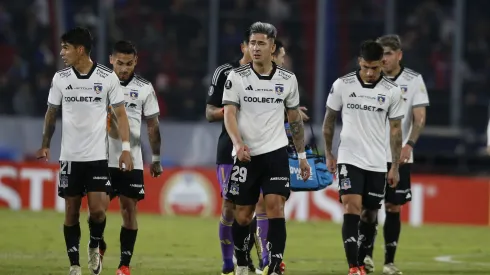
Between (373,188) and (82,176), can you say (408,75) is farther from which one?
(82,176)

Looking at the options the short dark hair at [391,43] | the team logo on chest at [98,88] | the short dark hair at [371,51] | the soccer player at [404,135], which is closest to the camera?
the team logo on chest at [98,88]

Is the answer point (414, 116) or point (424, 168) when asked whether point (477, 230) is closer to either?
point (424, 168)

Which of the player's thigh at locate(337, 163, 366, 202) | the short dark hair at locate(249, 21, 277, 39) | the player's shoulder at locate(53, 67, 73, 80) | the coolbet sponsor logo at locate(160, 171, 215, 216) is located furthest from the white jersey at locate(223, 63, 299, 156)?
the coolbet sponsor logo at locate(160, 171, 215, 216)

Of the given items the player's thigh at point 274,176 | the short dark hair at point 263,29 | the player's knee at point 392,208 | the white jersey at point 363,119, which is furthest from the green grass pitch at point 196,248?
the short dark hair at point 263,29

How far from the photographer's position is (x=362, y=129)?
1206 cm

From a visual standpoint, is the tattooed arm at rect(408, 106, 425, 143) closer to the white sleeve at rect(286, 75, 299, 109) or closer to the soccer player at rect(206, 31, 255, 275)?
the soccer player at rect(206, 31, 255, 275)

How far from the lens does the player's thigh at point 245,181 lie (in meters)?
11.1

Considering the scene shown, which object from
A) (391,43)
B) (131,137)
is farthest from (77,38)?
(391,43)

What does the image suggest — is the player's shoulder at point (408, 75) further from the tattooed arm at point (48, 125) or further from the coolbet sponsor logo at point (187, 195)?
the coolbet sponsor logo at point (187, 195)

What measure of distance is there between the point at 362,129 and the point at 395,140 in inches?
18.9

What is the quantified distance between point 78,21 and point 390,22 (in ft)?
21.4

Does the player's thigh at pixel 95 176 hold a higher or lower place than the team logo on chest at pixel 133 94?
lower

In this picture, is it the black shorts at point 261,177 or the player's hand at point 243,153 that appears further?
the black shorts at point 261,177

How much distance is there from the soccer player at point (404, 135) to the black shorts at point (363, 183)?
109 cm
